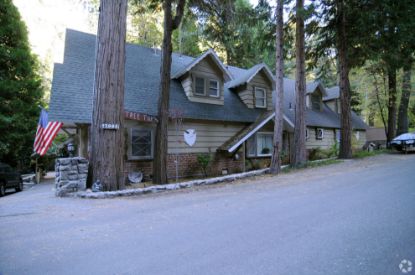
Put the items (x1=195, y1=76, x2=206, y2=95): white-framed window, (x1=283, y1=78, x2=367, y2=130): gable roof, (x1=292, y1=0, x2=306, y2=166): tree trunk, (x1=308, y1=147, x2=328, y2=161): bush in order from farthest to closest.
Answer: (x1=283, y1=78, x2=367, y2=130): gable roof < (x1=308, y1=147, x2=328, y2=161): bush < (x1=195, y1=76, x2=206, y2=95): white-framed window < (x1=292, y1=0, x2=306, y2=166): tree trunk

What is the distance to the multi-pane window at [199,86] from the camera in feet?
42.5

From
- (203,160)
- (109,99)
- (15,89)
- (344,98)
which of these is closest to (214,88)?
(203,160)

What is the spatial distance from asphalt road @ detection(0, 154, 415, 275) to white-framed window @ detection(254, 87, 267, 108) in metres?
9.46

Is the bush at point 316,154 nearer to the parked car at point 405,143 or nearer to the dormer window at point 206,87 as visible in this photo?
the parked car at point 405,143

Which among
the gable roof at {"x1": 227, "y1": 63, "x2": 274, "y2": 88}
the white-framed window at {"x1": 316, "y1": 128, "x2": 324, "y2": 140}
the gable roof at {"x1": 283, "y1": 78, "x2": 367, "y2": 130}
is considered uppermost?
the gable roof at {"x1": 227, "y1": 63, "x2": 274, "y2": 88}

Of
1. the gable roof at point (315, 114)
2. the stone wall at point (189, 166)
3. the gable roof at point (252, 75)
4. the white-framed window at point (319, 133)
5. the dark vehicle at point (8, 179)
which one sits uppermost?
the gable roof at point (252, 75)

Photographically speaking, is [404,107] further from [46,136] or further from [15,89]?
[15,89]

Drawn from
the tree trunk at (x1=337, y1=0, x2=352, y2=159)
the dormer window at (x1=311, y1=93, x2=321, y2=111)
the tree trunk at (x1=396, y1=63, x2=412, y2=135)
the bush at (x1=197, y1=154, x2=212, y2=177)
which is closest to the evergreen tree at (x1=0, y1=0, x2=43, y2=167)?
the bush at (x1=197, y1=154, x2=212, y2=177)

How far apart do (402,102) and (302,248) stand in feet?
68.9

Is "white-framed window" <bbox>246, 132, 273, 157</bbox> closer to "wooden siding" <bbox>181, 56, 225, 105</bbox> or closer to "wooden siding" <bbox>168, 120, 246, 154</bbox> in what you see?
"wooden siding" <bbox>168, 120, 246, 154</bbox>

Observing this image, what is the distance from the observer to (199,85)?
13.0 metres

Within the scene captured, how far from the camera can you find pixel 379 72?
1953 centimetres

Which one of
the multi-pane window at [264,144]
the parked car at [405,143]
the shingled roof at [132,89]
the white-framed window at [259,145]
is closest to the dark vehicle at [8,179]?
the shingled roof at [132,89]

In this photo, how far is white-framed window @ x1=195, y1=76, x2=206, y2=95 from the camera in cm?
1294
